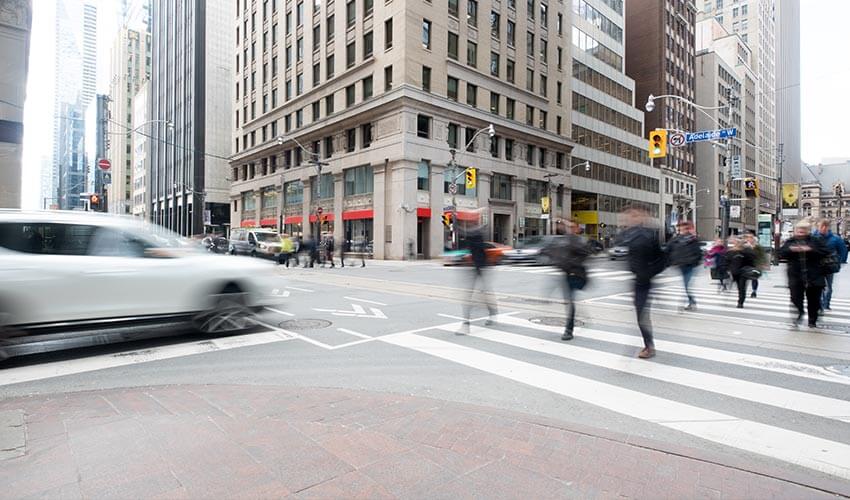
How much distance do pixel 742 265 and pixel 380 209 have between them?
26.5m

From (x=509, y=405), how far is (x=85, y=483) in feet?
10.7

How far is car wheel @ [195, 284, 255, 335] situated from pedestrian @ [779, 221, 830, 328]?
8990mm

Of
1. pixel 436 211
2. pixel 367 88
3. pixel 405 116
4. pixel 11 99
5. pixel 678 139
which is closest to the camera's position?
pixel 11 99

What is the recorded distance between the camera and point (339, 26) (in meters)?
38.6

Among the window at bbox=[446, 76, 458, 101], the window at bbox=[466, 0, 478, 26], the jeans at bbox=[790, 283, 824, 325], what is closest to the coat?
the jeans at bbox=[790, 283, 824, 325]

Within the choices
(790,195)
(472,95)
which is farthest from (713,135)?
(472,95)

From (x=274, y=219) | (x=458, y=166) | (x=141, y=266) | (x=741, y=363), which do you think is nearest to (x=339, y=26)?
(x=458, y=166)

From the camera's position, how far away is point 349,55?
125ft

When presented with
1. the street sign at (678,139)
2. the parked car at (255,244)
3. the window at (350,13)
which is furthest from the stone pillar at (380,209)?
the street sign at (678,139)

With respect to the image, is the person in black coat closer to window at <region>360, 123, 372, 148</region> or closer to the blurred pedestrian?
the blurred pedestrian

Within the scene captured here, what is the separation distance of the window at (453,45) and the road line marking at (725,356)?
32.9m

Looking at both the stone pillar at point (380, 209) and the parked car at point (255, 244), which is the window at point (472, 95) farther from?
the parked car at point (255, 244)

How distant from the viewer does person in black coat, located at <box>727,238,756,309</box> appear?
10.5m

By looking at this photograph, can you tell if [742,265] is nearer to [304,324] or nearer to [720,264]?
[720,264]
